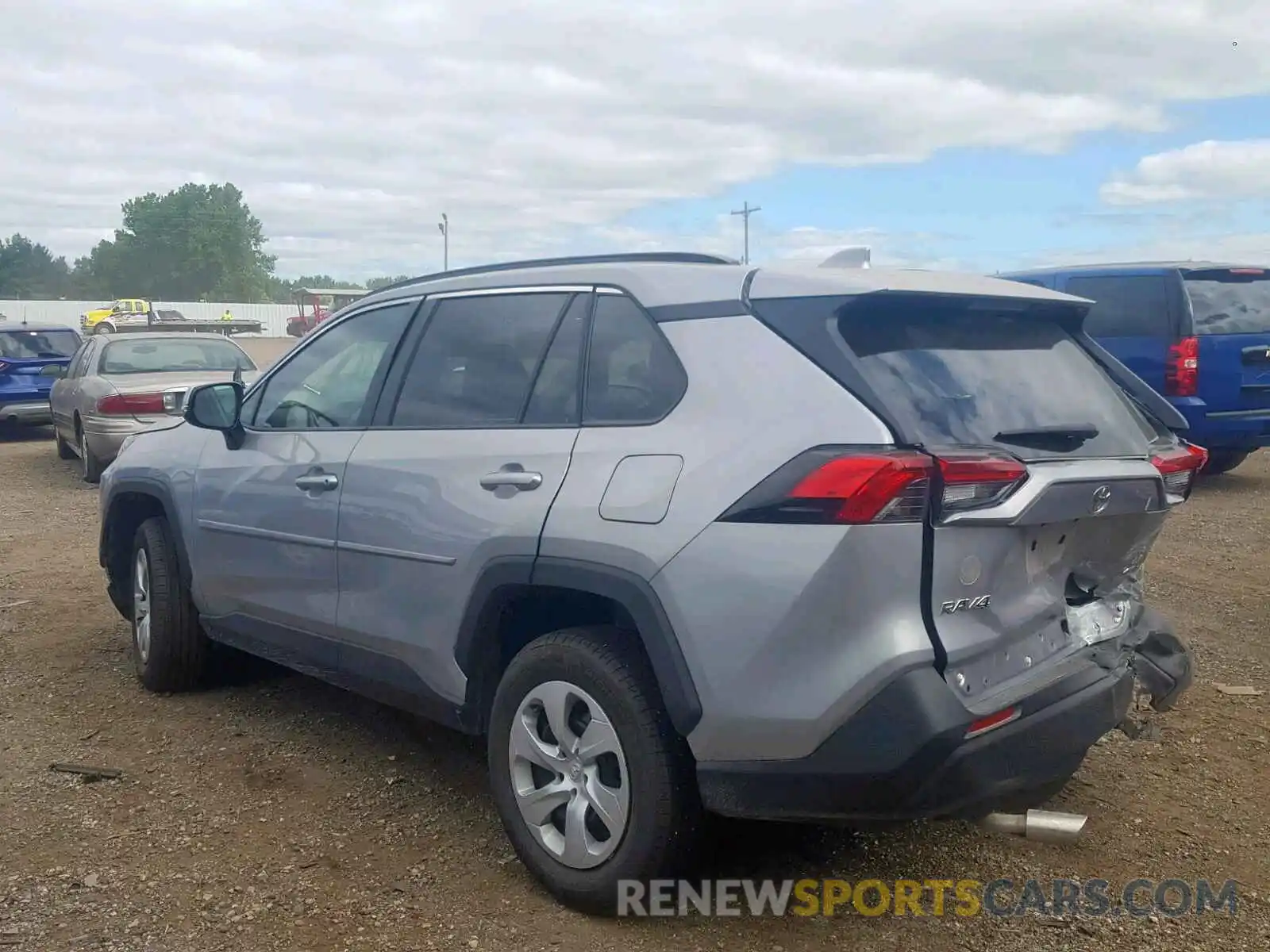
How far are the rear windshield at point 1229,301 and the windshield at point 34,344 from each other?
13.5 metres

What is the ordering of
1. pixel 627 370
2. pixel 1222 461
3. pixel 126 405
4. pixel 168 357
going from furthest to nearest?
pixel 168 357 → pixel 1222 461 → pixel 126 405 → pixel 627 370

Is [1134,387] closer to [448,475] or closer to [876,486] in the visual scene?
[876,486]

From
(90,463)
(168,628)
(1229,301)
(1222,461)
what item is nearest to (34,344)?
(90,463)

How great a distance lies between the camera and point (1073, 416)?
322 cm

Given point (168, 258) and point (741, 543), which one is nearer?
point (741, 543)

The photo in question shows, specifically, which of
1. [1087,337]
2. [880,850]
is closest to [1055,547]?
[1087,337]

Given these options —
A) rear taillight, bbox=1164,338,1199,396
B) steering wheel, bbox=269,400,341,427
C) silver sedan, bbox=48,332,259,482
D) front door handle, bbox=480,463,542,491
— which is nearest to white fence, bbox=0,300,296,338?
silver sedan, bbox=48,332,259,482

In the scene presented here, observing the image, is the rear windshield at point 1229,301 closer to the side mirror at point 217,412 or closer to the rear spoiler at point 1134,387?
the rear spoiler at point 1134,387

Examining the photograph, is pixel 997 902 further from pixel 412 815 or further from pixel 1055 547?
pixel 412 815

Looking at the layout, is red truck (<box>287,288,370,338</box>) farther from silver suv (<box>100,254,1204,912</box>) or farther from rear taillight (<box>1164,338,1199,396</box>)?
silver suv (<box>100,254,1204,912</box>)

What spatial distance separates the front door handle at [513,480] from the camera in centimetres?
338

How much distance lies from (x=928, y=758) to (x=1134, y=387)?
157 cm

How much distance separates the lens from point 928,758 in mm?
2715

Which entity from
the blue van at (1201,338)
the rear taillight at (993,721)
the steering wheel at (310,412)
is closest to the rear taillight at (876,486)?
the rear taillight at (993,721)
